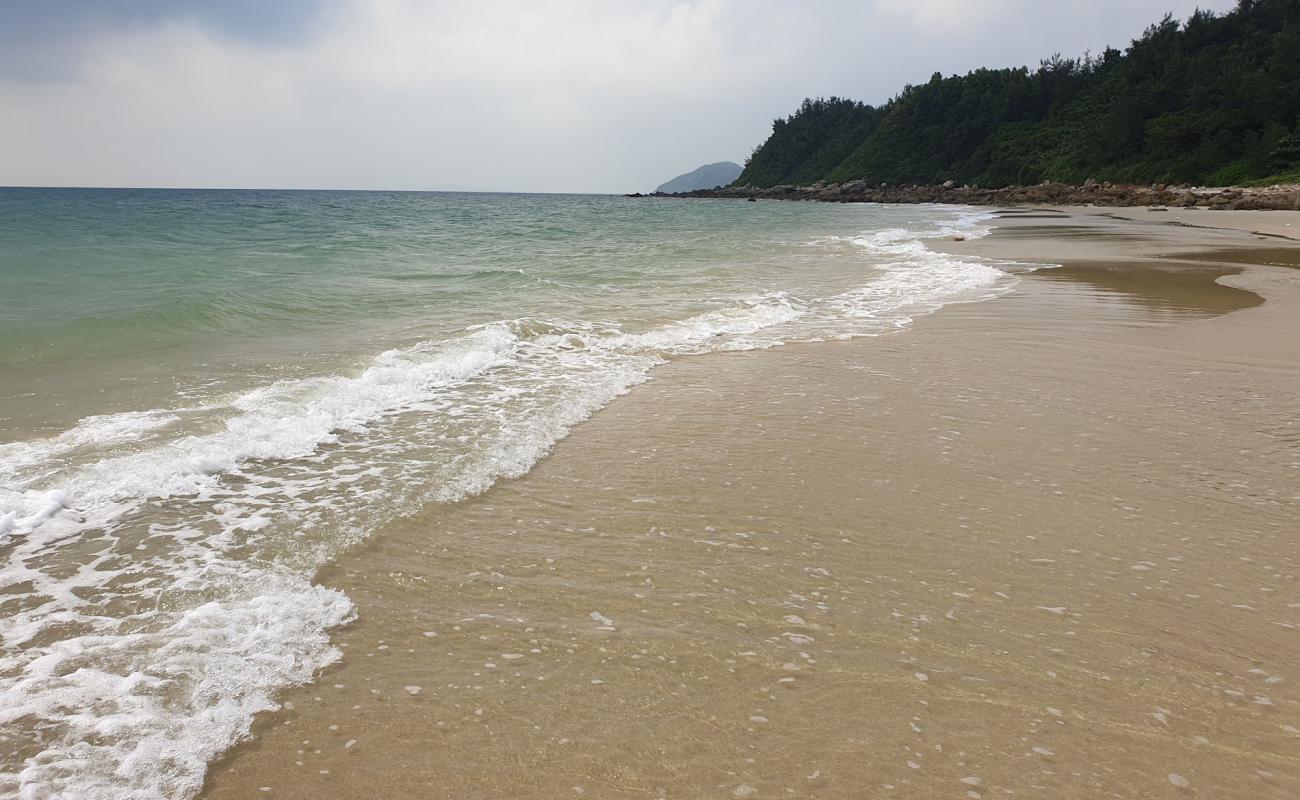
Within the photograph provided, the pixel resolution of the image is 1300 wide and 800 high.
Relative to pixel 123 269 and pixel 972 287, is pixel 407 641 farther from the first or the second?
pixel 123 269

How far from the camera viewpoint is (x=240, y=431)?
530 centimetres

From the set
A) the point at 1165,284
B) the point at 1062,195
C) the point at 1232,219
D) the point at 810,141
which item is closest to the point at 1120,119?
the point at 1062,195

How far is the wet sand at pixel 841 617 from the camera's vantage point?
2.17 metres

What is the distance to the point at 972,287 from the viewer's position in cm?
1301

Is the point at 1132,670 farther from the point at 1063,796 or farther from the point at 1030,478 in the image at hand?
the point at 1030,478

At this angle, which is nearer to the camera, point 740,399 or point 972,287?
point 740,399

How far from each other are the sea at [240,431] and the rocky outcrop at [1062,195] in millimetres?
29626

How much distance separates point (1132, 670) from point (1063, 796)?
82 cm

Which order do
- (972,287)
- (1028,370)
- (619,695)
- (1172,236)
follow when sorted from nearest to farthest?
(619,695)
(1028,370)
(972,287)
(1172,236)

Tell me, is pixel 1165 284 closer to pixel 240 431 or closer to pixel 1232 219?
pixel 240 431

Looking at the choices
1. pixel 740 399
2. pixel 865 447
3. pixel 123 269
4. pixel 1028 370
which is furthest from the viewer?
pixel 123 269

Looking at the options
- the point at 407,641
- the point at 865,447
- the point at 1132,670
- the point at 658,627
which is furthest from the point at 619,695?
the point at 865,447

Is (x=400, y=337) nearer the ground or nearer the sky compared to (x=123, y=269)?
nearer the ground

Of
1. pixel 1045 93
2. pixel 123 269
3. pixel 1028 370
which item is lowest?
pixel 1028 370
